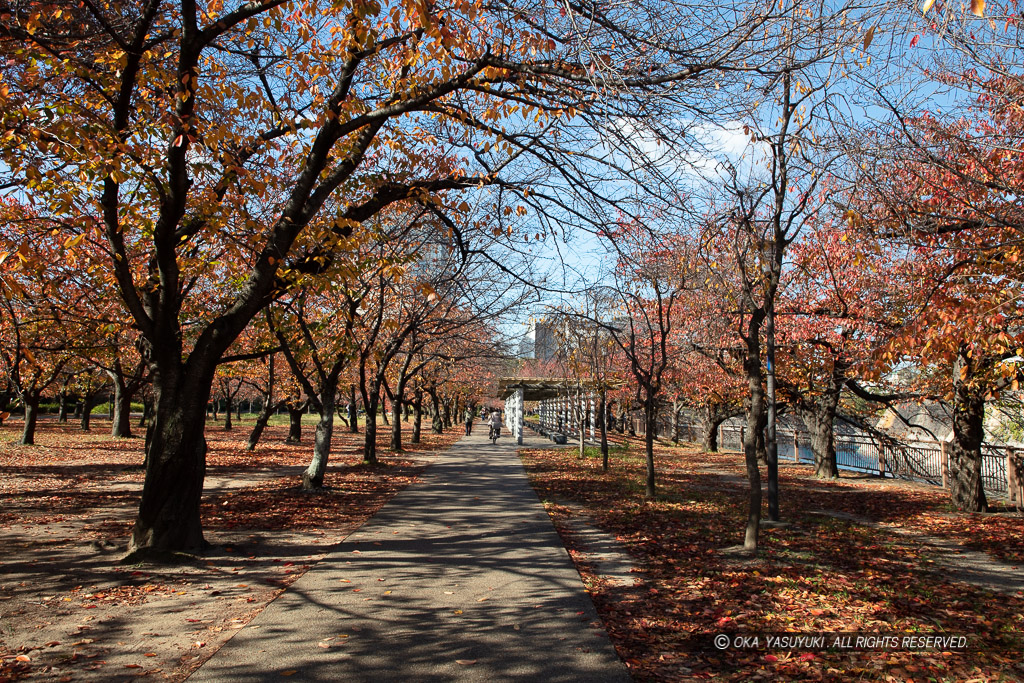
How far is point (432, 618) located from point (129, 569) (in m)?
3.45

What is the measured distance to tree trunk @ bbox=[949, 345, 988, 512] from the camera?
37.3 ft

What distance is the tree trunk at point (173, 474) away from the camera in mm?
6543

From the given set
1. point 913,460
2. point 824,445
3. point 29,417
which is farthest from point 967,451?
point 29,417

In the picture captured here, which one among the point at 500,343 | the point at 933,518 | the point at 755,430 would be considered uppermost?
the point at 500,343

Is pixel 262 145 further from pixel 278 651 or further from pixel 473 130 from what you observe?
pixel 278 651

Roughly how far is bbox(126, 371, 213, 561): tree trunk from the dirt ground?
297mm

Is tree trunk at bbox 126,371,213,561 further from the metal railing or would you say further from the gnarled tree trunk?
the gnarled tree trunk

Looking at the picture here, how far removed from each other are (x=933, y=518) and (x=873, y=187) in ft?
21.9

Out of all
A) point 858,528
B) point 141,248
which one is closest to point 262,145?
point 141,248

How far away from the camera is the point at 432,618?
16.1 ft

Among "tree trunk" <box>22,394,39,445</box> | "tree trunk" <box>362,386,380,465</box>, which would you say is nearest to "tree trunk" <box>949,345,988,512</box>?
"tree trunk" <box>362,386,380,465</box>

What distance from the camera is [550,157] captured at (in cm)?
697

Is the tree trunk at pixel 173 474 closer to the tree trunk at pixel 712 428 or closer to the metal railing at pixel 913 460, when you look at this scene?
the metal railing at pixel 913 460

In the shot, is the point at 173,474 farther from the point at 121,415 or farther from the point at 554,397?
the point at 554,397
